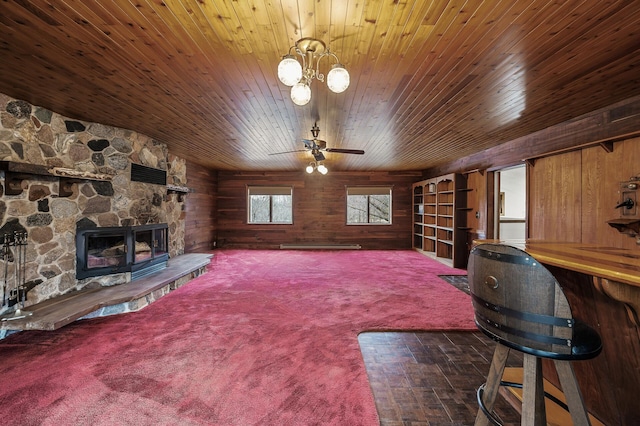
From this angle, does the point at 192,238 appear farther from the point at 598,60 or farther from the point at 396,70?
the point at 598,60

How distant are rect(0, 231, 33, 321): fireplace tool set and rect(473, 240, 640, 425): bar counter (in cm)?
421

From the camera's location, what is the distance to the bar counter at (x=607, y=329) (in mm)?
1180

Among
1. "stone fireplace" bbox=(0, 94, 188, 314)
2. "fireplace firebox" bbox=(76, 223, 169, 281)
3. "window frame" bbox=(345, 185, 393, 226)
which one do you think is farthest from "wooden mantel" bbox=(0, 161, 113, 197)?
"window frame" bbox=(345, 185, 393, 226)

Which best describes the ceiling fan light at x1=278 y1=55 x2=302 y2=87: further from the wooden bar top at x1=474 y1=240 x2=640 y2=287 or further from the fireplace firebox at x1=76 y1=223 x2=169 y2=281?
the fireplace firebox at x1=76 y1=223 x2=169 y2=281

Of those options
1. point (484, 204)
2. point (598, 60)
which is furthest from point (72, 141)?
point (484, 204)

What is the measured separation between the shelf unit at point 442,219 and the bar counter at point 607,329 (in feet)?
14.8

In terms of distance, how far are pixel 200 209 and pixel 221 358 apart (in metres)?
5.69

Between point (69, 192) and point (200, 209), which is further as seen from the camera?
point (200, 209)

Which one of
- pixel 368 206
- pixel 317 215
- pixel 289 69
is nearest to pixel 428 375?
pixel 289 69

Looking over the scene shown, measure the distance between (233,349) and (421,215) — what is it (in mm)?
6760

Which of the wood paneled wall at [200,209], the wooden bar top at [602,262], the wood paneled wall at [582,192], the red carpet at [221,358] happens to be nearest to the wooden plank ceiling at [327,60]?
the wood paneled wall at [582,192]

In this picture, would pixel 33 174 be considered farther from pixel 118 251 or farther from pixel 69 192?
pixel 118 251

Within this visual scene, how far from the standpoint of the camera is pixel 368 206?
8516 millimetres

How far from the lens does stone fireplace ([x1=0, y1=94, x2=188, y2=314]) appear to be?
2.78 meters
